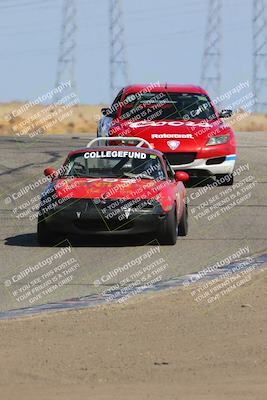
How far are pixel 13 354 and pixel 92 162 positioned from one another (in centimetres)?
719

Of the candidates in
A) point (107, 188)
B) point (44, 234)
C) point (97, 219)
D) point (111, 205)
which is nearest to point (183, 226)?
point (107, 188)

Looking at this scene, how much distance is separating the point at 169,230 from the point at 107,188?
921 millimetres

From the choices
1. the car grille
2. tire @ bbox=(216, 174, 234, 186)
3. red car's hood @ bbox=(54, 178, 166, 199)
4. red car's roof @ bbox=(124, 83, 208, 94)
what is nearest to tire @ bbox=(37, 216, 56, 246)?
red car's hood @ bbox=(54, 178, 166, 199)

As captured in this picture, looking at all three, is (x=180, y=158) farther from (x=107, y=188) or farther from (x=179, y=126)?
(x=107, y=188)

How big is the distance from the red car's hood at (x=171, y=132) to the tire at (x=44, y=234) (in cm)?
610

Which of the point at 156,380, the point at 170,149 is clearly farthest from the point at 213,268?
the point at 170,149

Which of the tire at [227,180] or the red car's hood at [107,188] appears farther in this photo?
the tire at [227,180]

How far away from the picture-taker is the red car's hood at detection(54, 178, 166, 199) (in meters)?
14.4

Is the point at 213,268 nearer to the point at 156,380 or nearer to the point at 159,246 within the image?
the point at 159,246

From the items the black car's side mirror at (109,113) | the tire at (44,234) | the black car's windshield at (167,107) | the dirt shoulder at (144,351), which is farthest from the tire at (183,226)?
the black car's side mirror at (109,113)

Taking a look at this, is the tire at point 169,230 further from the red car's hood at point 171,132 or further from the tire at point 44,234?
the red car's hood at point 171,132

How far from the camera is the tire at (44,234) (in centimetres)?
1424

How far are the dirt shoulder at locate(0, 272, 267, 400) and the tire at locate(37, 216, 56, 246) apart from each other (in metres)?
Result: 3.42

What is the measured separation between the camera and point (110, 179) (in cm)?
1487
